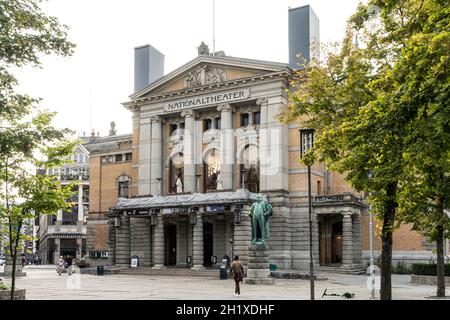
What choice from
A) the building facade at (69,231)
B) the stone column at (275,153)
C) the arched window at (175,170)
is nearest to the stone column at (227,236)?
the stone column at (275,153)

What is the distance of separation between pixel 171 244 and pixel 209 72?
1707 centimetres

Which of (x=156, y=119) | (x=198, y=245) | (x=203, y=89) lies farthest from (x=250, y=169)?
(x=156, y=119)

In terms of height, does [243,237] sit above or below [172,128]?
below

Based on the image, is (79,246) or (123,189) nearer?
(123,189)

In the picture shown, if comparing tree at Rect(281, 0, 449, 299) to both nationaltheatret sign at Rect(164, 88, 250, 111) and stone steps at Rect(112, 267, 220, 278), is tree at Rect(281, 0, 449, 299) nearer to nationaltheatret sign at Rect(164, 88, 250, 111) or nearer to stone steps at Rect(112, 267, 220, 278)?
stone steps at Rect(112, 267, 220, 278)

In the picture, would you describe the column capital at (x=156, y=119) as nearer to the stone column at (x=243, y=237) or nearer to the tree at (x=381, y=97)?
the stone column at (x=243, y=237)

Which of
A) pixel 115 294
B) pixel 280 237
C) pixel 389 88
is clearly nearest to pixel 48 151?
pixel 115 294

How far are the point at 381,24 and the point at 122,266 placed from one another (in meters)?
37.7

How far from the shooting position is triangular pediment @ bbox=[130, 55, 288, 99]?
5031 cm

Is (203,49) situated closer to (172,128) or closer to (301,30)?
(172,128)

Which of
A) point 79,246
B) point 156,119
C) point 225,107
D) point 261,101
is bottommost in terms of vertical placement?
point 79,246

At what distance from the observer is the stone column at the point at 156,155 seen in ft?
184

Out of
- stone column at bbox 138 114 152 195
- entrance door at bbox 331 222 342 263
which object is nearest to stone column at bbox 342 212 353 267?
→ entrance door at bbox 331 222 342 263

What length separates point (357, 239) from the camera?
49406mm
